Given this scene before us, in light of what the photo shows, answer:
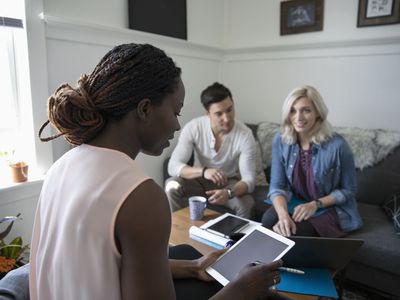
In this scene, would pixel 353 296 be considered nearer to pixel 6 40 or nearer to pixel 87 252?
pixel 87 252

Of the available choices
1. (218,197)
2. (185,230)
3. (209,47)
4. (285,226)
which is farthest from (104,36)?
(285,226)

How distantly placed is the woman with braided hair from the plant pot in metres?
1.16

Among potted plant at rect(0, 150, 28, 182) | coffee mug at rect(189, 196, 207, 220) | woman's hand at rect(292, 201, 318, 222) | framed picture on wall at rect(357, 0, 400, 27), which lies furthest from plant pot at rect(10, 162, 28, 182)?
framed picture on wall at rect(357, 0, 400, 27)

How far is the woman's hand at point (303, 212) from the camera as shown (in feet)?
5.21

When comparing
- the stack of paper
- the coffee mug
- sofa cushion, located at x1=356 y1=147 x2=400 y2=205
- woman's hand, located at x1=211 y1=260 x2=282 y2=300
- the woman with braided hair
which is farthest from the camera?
sofa cushion, located at x1=356 y1=147 x2=400 y2=205

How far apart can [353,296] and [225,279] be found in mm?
1231

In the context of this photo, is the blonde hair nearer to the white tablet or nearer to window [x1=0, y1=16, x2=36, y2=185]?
the white tablet

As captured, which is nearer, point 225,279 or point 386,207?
point 225,279

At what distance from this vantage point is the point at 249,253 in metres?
0.99

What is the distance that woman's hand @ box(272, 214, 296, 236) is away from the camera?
5.03ft

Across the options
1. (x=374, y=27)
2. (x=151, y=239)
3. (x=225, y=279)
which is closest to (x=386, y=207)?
(x=374, y=27)

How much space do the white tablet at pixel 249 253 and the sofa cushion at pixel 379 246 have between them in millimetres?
827

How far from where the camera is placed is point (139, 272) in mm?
552

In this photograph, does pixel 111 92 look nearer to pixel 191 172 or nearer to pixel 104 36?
pixel 191 172
